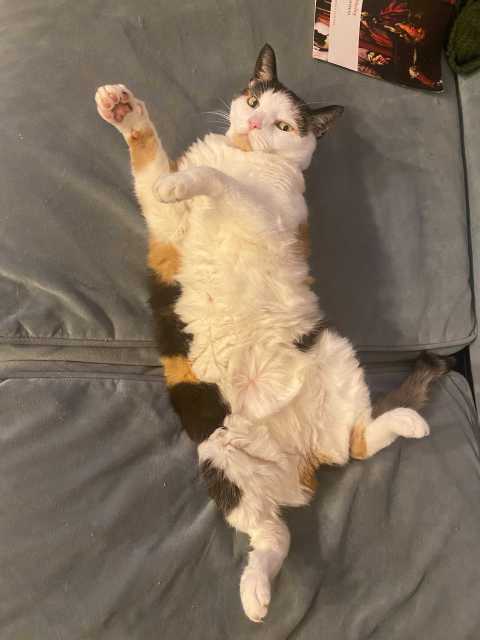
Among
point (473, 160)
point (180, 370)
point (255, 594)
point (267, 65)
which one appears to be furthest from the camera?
point (473, 160)

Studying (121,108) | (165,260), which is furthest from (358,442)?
(121,108)

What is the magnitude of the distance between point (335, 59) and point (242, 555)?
1.71m

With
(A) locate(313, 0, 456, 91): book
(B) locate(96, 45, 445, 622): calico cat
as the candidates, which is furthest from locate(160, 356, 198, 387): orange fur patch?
(A) locate(313, 0, 456, 91): book

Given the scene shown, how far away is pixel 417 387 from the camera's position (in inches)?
56.8

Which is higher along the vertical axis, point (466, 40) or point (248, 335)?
point (466, 40)

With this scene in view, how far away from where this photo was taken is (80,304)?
131 centimetres

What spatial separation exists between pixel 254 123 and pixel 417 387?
37.4 inches

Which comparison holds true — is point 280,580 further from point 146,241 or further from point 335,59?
point 335,59

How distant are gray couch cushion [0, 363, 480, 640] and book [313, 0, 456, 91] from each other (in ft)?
4.53

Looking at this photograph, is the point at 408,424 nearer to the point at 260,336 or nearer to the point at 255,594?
the point at 260,336

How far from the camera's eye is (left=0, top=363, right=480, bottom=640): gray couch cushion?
1.06 metres

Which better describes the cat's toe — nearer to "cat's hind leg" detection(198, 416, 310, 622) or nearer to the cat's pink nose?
"cat's hind leg" detection(198, 416, 310, 622)

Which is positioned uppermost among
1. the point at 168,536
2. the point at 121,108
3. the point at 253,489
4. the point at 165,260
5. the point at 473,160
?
the point at 121,108

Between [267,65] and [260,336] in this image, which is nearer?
[260,336]
